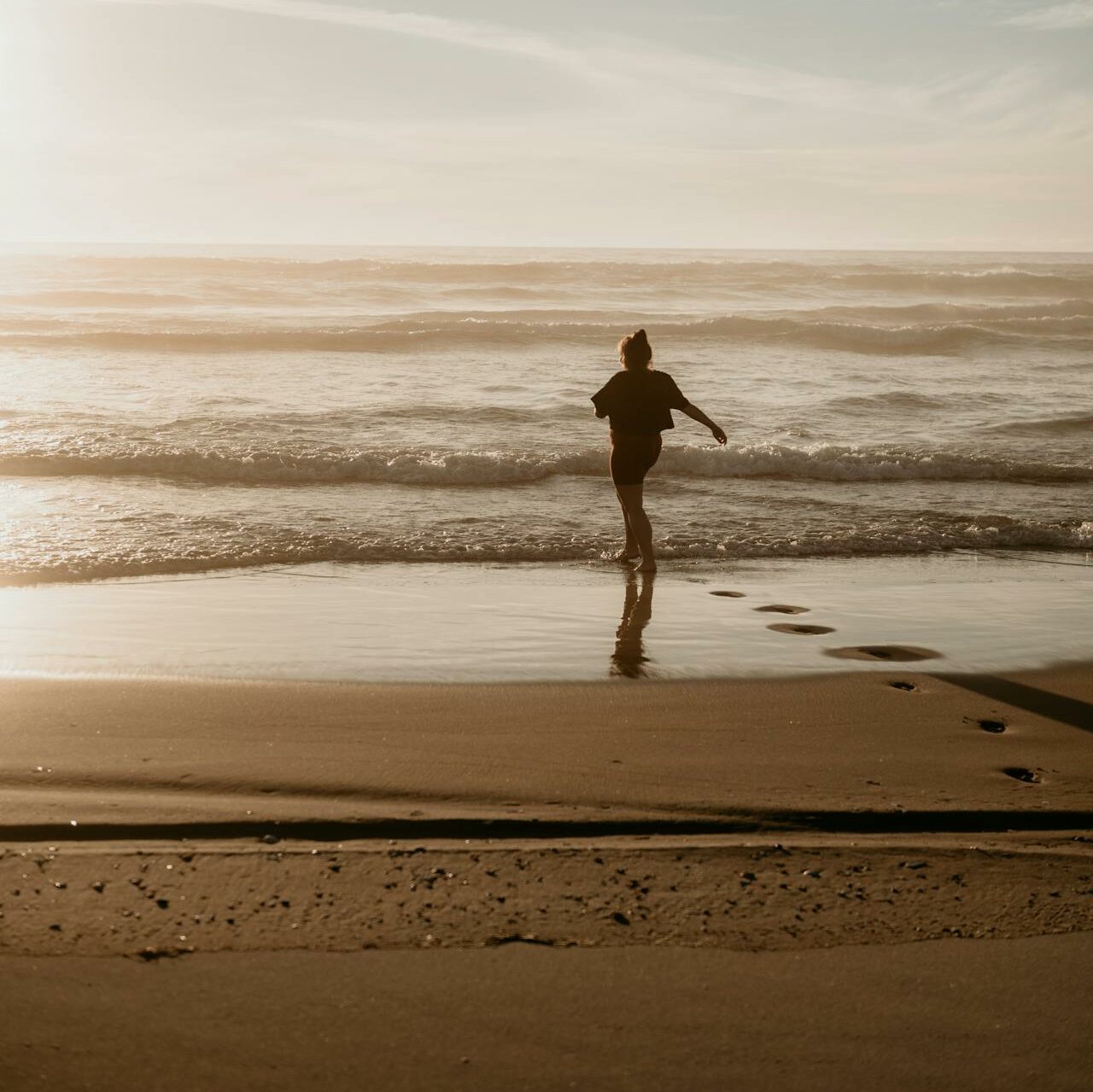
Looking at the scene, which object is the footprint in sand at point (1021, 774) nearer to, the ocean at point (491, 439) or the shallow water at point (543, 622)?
the shallow water at point (543, 622)

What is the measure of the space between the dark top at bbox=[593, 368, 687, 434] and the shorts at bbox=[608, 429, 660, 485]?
5 cm

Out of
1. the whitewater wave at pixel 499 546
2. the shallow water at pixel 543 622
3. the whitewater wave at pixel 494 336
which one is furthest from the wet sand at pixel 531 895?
the whitewater wave at pixel 494 336

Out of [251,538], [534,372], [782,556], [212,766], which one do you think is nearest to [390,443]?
[251,538]

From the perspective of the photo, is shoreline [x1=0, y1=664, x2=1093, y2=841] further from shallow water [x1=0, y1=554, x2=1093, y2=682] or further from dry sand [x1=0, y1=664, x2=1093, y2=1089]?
shallow water [x1=0, y1=554, x2=1093, y2=682]

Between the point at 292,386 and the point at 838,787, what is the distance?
15.4m

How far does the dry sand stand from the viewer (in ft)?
8.18

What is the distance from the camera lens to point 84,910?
9.70 feet

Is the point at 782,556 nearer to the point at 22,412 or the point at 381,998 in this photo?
the point at 381,998

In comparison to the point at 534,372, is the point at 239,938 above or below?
below

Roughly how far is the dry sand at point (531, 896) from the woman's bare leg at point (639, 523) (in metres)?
3.32

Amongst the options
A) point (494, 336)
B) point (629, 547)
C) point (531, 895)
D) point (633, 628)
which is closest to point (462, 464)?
point (629, 547)

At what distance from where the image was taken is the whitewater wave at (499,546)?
8.08m

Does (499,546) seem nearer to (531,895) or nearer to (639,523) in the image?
(639,523)

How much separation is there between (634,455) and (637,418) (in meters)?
0.25
